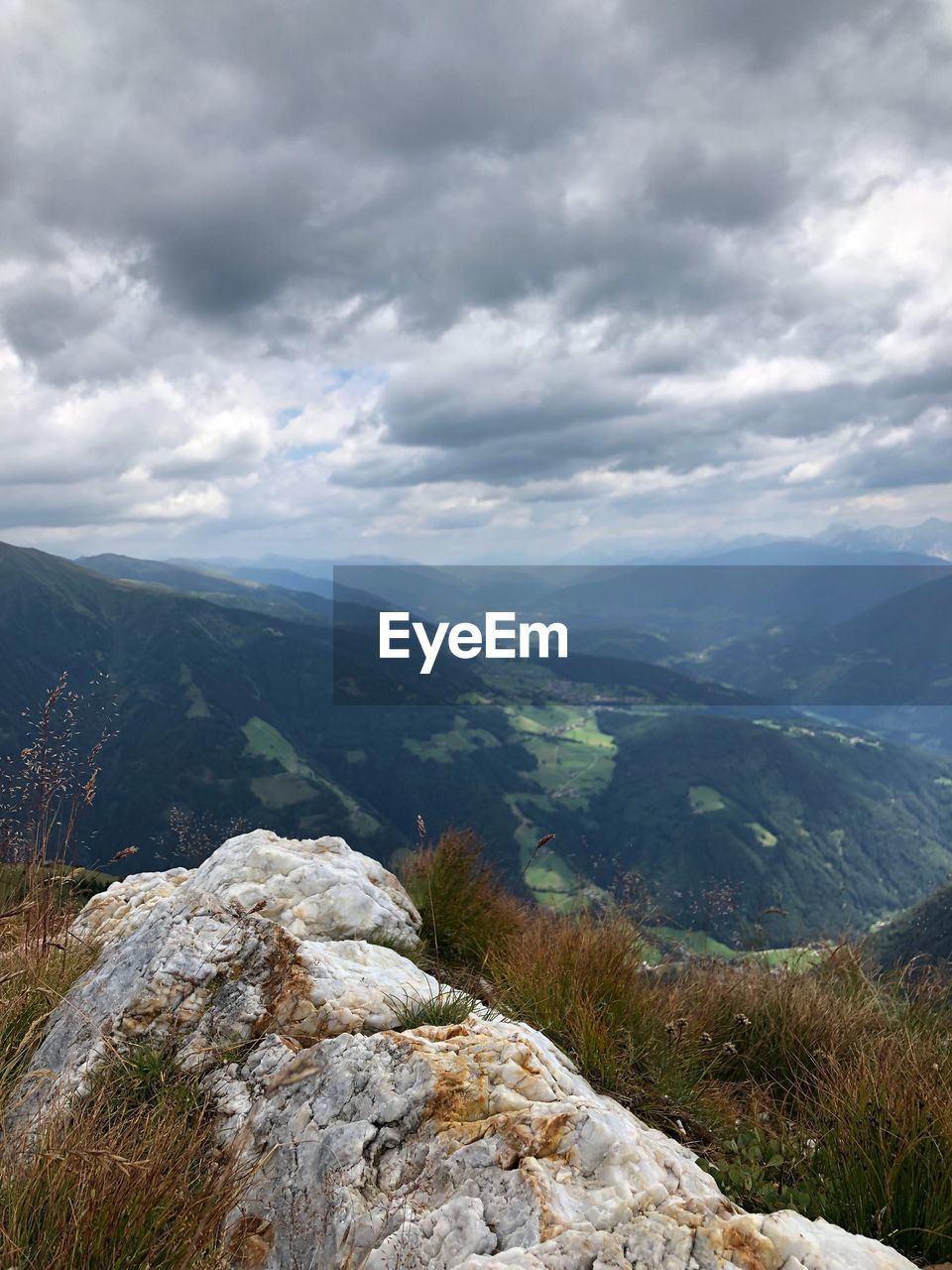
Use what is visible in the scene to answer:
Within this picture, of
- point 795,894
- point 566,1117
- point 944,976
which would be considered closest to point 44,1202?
point 566,1117

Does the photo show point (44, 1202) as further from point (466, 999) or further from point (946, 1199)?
point (946, 1199)

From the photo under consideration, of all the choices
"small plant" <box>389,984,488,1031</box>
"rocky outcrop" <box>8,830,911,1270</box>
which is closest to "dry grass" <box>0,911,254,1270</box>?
"rocky outcrop" <box>8,830,911,1270</box>

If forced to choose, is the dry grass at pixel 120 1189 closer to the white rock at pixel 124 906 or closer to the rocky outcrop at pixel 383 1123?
the rocky outcrop at pixel 383 1123

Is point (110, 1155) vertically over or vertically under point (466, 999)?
over

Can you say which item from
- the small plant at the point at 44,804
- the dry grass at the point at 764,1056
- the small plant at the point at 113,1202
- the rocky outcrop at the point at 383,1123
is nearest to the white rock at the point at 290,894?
the small plant at the point at 44,804

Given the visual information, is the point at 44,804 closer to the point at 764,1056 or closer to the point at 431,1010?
the point at 431,1010

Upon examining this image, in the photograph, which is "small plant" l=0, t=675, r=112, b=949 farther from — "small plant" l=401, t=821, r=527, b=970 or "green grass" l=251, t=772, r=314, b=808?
"green grass" l=251, t=772, r=314, b=808
